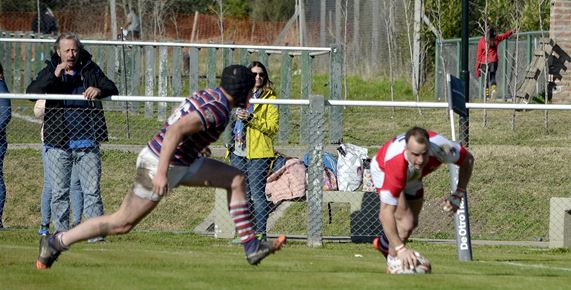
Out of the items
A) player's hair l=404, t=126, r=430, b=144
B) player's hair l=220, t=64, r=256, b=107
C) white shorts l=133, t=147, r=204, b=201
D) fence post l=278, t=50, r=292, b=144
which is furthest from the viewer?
fence post l=278, t=50, r=292, b=144

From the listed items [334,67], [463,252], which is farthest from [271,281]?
[334,67]

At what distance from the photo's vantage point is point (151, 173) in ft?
32.4

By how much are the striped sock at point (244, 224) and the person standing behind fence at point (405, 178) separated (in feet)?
3.53

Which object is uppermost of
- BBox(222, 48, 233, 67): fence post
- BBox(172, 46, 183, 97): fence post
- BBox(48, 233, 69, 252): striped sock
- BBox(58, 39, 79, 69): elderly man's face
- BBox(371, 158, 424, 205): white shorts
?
BBox(58, 39, 79, 69): elderly man's face

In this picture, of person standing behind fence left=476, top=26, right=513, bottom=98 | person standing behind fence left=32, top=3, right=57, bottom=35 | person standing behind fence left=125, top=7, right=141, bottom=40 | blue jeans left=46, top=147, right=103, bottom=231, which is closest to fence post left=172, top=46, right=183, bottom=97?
person standing behind fence left=476, top=26, right=513, bottom=98

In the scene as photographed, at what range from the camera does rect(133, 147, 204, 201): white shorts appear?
9.86 metres

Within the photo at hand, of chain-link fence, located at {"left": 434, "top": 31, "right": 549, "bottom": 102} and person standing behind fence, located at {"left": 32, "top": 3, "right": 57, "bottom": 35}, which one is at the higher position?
person standing behind fence, located at {"left": 32, "top": 3, "right": 57, "bottom": 35}

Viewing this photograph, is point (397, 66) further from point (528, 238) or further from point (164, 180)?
point (164, 180)

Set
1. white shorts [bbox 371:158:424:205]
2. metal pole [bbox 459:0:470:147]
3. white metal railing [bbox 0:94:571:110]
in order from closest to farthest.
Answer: white shorts [bbox 371:158:424:205]
white metal railing [bbox 0:94:571:110]
metal pole [bbox 459:0:470:147]

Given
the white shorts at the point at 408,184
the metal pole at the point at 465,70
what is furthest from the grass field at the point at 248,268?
the metal pole at the point at 465,70

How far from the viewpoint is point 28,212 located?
57.6 feet

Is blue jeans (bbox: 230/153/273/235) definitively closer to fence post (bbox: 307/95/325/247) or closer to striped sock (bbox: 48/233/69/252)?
fence post (bbox: 307/95/325/247)

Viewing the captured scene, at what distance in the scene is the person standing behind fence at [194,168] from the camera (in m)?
9.75

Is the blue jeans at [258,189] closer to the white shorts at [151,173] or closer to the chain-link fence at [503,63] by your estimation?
the white shorts at [151,173]
